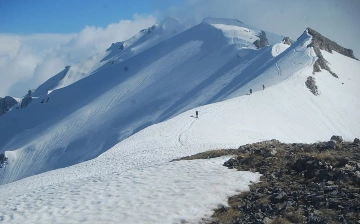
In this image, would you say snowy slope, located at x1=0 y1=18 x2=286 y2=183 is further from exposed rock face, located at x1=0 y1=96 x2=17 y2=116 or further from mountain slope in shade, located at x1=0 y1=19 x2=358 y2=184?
exposed rock face, located at x1=0 y1=96 x2=17 y2=116

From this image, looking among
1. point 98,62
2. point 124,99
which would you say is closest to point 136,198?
point 124,99

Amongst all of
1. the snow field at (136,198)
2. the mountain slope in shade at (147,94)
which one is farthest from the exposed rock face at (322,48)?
the snow field at (136,198)

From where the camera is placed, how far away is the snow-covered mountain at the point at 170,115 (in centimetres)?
1544

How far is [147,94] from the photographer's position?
109625mm

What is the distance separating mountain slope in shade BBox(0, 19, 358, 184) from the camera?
2982 inches

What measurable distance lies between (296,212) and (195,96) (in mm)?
79273

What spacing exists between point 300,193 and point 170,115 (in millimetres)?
70681

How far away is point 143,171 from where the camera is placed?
56.2 feet

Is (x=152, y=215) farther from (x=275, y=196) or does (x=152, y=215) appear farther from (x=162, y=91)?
(x=162, y=91)

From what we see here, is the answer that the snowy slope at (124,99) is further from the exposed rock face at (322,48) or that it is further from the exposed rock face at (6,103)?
the exposed rock face at (6,103)

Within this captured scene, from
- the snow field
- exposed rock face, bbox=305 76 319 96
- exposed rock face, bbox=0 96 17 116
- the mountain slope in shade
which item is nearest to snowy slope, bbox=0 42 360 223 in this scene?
the snow field

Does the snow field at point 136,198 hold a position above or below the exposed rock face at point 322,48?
below

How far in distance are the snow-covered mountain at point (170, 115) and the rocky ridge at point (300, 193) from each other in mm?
886

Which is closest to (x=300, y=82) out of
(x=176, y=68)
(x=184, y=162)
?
(x=184, y=162)
